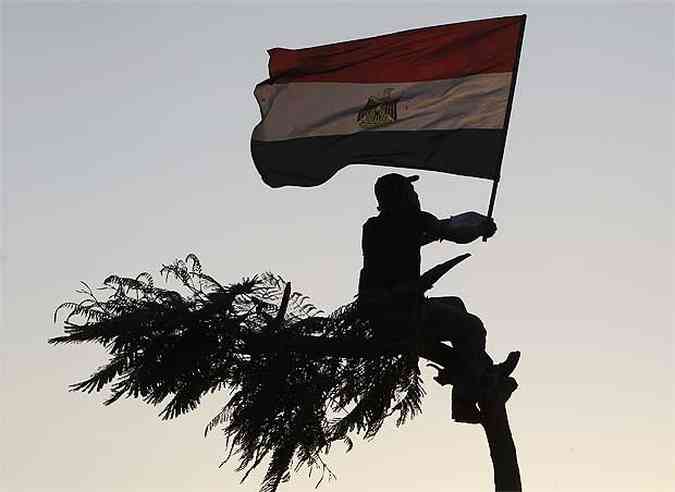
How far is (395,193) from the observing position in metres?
12.2

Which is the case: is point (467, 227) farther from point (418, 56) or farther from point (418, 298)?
point (418, 56)

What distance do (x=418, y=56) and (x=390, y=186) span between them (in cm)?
168

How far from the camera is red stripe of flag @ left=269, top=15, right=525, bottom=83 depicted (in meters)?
13.2

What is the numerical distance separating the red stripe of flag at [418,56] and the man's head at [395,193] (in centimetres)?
139

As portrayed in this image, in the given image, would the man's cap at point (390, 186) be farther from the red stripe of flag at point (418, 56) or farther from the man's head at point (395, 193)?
the red stripe of flag at point (418, 56)

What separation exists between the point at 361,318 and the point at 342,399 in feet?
2.20

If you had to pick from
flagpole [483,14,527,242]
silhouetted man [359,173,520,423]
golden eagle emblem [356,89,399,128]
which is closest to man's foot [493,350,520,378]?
silhouetted man [359,173,520,423]

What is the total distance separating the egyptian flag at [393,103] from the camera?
1275cm

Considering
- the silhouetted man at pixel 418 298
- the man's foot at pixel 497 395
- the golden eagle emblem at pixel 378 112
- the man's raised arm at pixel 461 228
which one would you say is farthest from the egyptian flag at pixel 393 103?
the man's foot at pixel 497 395

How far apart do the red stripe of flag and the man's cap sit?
138 cm

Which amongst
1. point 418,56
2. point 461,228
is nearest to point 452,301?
point 461,228

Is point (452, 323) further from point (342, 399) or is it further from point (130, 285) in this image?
point (130, 285)

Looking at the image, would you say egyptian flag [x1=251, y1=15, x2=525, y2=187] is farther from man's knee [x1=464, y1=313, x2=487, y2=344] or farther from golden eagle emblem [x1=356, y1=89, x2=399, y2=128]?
man's knee [x1=464, y1=313, x2=487, y2=344]

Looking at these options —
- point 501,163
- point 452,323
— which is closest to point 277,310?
point 452,323
